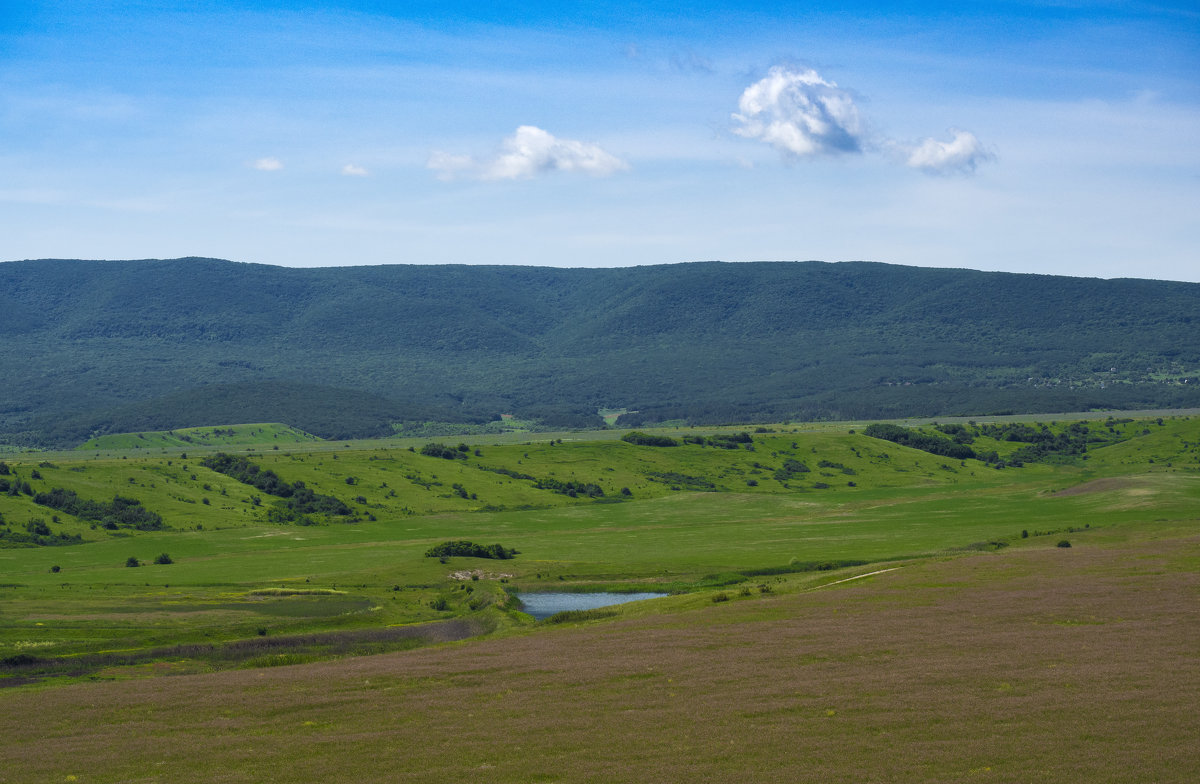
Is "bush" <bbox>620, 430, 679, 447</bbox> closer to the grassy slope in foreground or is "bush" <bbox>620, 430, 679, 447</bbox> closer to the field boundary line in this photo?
the field boundary line

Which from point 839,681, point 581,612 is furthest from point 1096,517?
point 839,681

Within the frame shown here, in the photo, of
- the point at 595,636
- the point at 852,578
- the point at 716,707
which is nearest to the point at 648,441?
the point at 852,578

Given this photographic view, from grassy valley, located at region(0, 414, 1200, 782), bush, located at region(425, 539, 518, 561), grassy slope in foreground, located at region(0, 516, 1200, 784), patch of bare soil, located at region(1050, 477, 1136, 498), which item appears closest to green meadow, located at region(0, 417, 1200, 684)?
patch of bare soil, located at region(1050, 477, 1136, 498)

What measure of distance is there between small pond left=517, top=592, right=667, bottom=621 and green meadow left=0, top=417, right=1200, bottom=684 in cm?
185

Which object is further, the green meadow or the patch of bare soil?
the patch of bare soil

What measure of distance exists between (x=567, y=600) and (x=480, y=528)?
1838 inches

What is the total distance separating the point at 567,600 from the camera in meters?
82.6

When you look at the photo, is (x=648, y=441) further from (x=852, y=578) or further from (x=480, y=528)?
(x=852, y=578)

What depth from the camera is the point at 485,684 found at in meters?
43.3

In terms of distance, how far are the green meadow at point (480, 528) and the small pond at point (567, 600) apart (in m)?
1.85

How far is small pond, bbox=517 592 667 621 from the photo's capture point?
255 ft

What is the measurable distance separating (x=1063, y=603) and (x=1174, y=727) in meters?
21.6

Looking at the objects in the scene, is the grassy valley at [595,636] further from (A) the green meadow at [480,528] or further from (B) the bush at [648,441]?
(B) the bush at [648,441]

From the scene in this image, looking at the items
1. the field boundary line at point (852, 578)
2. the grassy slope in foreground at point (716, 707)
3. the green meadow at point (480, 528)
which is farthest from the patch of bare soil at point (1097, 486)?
the grassy slope in foreground at point (716, 707)
